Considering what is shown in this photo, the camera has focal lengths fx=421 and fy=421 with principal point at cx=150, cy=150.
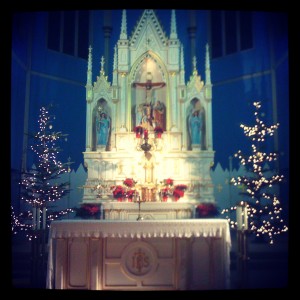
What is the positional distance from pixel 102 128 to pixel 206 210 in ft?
8.43

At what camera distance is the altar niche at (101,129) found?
8.30 m

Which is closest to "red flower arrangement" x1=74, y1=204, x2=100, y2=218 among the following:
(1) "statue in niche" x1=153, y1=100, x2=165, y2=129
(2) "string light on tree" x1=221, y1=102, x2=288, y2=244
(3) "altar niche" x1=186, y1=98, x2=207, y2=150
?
(1) "statue in niche" x1=153, y1=100, x2=165, y2=129

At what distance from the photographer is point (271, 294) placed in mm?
6352

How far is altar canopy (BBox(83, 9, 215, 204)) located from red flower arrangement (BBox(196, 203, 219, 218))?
233 millimetres

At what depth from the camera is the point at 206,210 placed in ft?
25.2

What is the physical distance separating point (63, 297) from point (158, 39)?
5138 mm

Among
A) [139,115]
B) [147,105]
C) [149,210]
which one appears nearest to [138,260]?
[149,210]

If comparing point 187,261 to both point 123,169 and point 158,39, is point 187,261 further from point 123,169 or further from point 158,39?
point 158,39

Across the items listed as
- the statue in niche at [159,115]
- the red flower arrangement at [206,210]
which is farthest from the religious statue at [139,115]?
the red flower arrangement at [206,210]

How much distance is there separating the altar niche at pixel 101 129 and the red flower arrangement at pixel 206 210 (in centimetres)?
216

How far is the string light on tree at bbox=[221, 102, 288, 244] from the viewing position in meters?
8.04

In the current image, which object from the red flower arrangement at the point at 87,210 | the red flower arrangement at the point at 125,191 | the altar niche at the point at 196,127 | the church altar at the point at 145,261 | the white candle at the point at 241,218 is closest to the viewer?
the church altar at the point at 145,261

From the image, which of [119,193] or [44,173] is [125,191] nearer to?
[119,193]

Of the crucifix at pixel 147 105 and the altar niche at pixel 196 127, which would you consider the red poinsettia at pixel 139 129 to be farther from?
the altar niche at pixel 196 127
